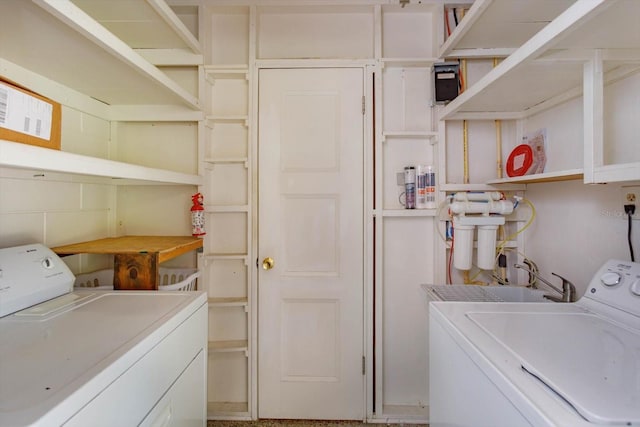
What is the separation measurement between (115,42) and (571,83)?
77.0 inches

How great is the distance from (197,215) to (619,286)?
193 cm

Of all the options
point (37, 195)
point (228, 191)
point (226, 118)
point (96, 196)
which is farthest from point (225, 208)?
point (37, 195)

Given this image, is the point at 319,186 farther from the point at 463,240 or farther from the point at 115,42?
the point at 115,42

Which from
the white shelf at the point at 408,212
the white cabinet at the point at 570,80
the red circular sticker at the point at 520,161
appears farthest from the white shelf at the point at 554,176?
the white shelf at the point at 408,212

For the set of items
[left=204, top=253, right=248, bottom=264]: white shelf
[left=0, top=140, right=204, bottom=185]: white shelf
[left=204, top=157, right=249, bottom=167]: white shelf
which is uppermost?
[left=204, top=157, right=249, bottom=167]: white shelf

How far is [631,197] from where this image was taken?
105 cm

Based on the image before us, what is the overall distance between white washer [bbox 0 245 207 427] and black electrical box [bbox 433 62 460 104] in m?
1.73

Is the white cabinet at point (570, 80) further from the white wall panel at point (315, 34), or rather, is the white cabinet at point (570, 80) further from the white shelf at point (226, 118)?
the white shelf at point (226, 118)

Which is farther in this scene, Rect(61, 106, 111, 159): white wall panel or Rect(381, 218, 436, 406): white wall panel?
Rect(381, 218, 436, 406): white wall panel

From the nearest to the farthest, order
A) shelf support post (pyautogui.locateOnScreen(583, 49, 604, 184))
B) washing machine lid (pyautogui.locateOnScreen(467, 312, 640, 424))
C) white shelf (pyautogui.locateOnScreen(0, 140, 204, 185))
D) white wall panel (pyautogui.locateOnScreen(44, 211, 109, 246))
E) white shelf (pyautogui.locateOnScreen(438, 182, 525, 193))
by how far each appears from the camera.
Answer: washing machine lid (pyautogui.locateOnScreen(467, 312, 640, 424)), white shelf (pyautogui.locateOnScreen(0, 140, 204, 185)), shelf support post (pyautogui.locateOnScreen(583, 49, 604, 184)), white wall panel (pyautogui.locateOnScreen(44, 211, 109, 246)), white shelf (pyautogui.locateOnScreen(438, 182, 525, 193))

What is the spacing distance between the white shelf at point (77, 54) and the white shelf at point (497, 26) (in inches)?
60.8

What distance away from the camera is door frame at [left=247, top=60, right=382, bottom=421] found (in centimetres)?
168

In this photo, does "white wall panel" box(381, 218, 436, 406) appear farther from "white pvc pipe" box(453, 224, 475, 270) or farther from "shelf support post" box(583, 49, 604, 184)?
"shelf support post" box(583, 49, 604, 184)

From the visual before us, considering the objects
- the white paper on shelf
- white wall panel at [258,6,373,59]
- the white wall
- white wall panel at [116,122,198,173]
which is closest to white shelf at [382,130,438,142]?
white wall panel at [258,6,373,59]
